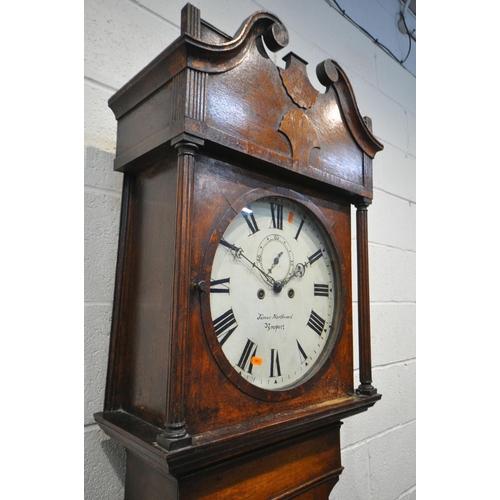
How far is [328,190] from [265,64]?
10.0 inches

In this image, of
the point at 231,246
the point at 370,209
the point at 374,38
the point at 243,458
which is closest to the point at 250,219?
the point at 231,246

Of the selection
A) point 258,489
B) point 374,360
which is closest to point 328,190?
point 258,489

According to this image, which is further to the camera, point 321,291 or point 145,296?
point 321,291

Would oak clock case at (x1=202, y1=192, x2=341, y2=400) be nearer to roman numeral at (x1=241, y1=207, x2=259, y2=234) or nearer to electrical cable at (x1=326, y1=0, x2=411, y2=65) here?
roman numeral at (x1=241, y1=207, x2=259, y2=234)

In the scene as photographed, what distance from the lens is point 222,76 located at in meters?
0.60

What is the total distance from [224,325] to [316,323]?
22cm

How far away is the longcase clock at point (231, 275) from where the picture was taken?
56 cm

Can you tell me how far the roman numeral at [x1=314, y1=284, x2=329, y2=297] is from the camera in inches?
29.8

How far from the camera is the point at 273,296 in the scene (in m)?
0.68

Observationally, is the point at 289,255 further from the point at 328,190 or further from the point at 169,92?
the point at 169,92

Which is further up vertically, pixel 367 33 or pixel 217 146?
pixel 367 33

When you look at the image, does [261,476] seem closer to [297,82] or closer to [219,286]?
[219,286]

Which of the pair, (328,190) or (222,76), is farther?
(328,190)

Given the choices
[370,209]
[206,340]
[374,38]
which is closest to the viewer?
[206,340]
